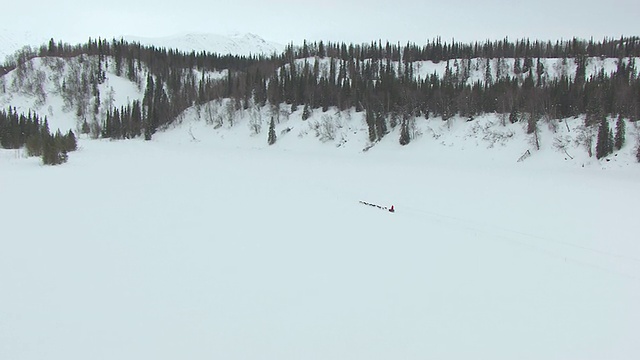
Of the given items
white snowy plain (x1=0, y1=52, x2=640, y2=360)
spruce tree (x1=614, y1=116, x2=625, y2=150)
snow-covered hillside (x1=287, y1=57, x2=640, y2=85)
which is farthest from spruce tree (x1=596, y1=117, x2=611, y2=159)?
snow-covered hillside (x1=287, y1=57, x2=640, y2=85)

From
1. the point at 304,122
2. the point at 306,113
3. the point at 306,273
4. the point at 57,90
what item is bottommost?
the point at 306,273

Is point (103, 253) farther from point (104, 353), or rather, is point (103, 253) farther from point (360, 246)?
point (360, 246)

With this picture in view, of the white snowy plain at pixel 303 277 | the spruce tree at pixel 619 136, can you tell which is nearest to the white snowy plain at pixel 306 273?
the white snowy plain at pixel 303 277

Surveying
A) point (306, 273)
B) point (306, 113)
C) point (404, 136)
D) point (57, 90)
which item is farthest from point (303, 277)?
point (57, 90)

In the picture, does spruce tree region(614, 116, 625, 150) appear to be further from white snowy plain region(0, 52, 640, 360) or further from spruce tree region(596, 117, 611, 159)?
white snowy plain region(0, 52, 640, 360)

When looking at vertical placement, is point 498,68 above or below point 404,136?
above

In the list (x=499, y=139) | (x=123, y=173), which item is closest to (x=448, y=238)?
(x=123, y=173)

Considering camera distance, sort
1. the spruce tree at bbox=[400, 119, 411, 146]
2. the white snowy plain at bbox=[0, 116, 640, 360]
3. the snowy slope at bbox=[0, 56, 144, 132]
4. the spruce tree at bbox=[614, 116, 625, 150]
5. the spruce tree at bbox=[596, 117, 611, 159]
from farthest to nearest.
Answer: the snowy slope at bbox=[0, 56, 144, 132] → the spruce tree at bbox=[400, 119, 411, 146] → the spruce tree at bbox=[614, 116, 625, 150] → the spruce tree at bbox=[596, 117, 611, 159] → the white snowy plain at bbox=[0, 116, 640, 360]

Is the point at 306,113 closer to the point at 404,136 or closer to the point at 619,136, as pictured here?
the point at 404,136
